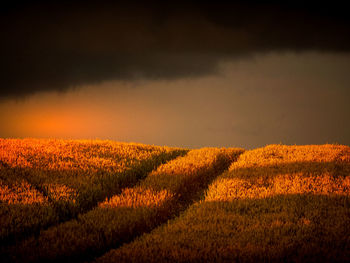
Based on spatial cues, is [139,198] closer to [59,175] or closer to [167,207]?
[167,207]

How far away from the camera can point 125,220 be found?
32.6 ft

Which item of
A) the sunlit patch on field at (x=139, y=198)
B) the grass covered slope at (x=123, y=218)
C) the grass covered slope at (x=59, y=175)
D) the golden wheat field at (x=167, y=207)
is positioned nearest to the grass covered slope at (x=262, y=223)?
the golden wheat field at (x=167, y=207)

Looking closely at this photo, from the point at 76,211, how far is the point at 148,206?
8.92 feet

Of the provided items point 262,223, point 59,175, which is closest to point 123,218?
point 262,223

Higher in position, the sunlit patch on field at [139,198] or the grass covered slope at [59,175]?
the grass covered slope at [59,175]

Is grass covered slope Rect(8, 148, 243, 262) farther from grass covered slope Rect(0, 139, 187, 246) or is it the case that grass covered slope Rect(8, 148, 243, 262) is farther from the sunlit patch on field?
grass covered slope Rect(0, 139, 187, 246)

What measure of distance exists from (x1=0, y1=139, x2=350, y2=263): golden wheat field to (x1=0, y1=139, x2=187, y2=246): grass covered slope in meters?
0.05

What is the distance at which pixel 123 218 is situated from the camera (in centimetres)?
1005

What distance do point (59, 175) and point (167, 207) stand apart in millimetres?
6025

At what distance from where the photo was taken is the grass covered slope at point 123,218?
26.6 ft

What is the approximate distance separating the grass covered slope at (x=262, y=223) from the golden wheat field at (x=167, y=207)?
0.04 meters

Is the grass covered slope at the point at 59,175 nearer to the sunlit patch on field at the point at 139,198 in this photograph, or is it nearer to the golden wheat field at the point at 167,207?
the golden wheat field at the point at 167,207

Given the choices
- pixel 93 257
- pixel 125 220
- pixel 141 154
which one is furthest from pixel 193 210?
pixel 141 154

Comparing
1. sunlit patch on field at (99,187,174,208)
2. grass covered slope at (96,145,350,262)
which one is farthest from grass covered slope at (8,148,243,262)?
grass covered slope at (96,145,350,262)
